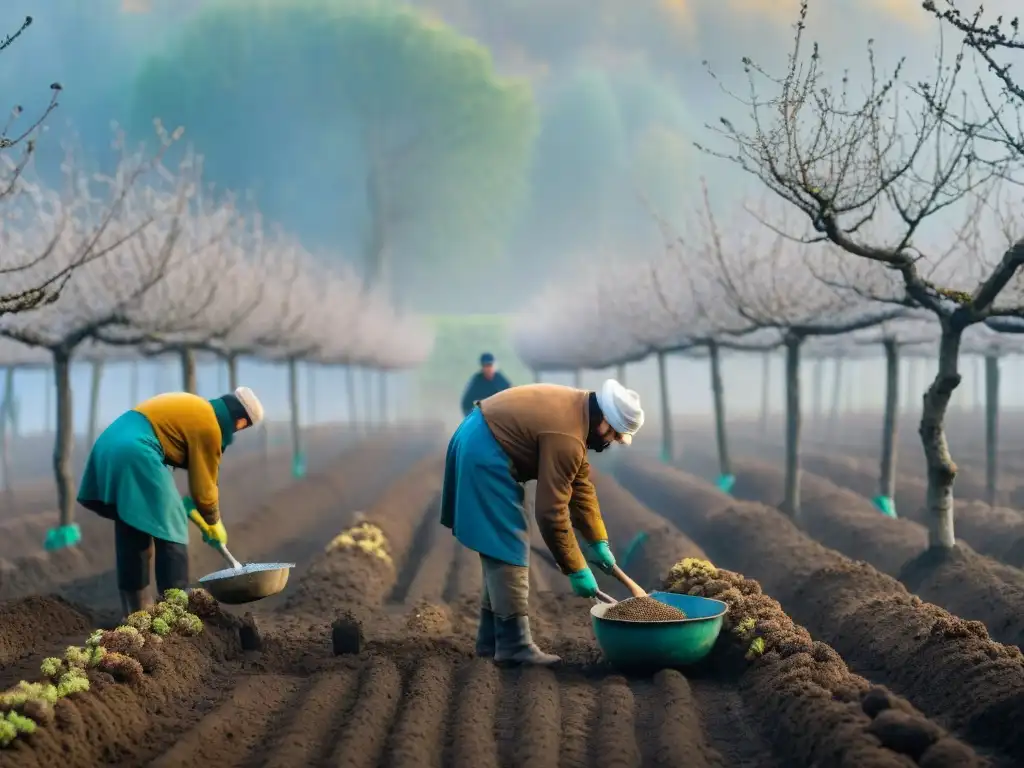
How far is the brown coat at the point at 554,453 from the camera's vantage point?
6664mm

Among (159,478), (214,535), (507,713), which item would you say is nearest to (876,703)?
(507,713)

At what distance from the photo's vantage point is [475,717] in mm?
5723

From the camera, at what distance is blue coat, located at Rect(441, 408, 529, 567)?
22.7 feet

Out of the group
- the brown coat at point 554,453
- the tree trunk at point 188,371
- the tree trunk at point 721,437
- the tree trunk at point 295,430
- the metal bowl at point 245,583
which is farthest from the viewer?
the tree trunk at point 295,430

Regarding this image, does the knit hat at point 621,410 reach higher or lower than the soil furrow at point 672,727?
higher

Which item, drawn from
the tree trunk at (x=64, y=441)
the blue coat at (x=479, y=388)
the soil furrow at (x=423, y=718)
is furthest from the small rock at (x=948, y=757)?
the tree trunk at (x=64, y=441)

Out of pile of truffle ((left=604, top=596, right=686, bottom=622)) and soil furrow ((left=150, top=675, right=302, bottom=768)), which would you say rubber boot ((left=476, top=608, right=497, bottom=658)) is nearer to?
pile of truffle ((left=604, top=596, right=686, bottom=622))

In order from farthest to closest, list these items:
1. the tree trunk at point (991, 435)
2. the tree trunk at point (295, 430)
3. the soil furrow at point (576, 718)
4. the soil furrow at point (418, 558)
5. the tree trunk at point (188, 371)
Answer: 1. the tree trunk at point (295, 430)
2. the tree trunk at point (991, 435)
3. the tree trunk at point (188, 371)
4. the soil furrow at point (418, 558)
5. the soil furrow at point (576, 718)

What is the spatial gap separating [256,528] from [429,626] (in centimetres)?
768

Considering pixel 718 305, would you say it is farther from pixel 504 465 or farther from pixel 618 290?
pixel 504 465

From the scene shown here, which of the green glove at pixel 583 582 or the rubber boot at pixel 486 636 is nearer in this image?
the green glove at pixel 583 582

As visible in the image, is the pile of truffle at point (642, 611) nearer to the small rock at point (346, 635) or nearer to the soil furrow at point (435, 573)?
the small rock at point (346, 635)

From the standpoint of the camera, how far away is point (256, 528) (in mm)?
15828

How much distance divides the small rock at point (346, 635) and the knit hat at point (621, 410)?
220 cm
